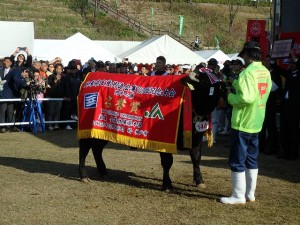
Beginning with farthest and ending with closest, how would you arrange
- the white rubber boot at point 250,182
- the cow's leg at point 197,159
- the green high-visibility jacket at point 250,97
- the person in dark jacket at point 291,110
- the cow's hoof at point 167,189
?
the person in dark jacket at point 291,110 < the cow's leg at point 197,159 < the cow's hoof at point 167,189 < the white rubber boot at point 250,182 < the green high-visibility jacket at point 250,97

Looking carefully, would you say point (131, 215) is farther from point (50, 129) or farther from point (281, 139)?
point (50, 129)

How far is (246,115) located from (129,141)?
2.04 m

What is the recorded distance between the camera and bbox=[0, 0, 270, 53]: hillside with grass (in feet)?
156

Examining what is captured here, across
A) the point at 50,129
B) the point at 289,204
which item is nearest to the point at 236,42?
the point at 50,129

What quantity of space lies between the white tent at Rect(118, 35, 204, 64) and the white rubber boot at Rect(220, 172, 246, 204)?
811 inches

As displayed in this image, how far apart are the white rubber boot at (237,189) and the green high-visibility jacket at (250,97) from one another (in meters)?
0.61

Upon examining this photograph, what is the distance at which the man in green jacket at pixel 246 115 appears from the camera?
7355 millimetres

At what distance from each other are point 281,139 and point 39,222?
6.90m

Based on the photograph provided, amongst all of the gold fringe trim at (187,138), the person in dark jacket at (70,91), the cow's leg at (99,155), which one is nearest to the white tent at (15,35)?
the person in dark jacket at (70,91)

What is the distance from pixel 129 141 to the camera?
8.80 metres

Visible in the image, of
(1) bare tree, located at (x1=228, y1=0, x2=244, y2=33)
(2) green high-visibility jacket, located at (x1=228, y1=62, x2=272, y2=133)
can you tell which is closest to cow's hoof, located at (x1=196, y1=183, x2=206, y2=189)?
(2) green high-visibility jacket, located at (x1=228, y1=62, x2=272, y2=133)

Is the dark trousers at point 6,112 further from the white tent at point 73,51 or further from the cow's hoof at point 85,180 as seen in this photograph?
the white tent at point 73,51

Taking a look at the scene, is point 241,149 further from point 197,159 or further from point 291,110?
point 291,110

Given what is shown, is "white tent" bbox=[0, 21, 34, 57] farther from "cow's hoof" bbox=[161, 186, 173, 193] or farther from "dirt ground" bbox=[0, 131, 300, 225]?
"cow's hoof" bbox=[161, 186, 173, 193]
